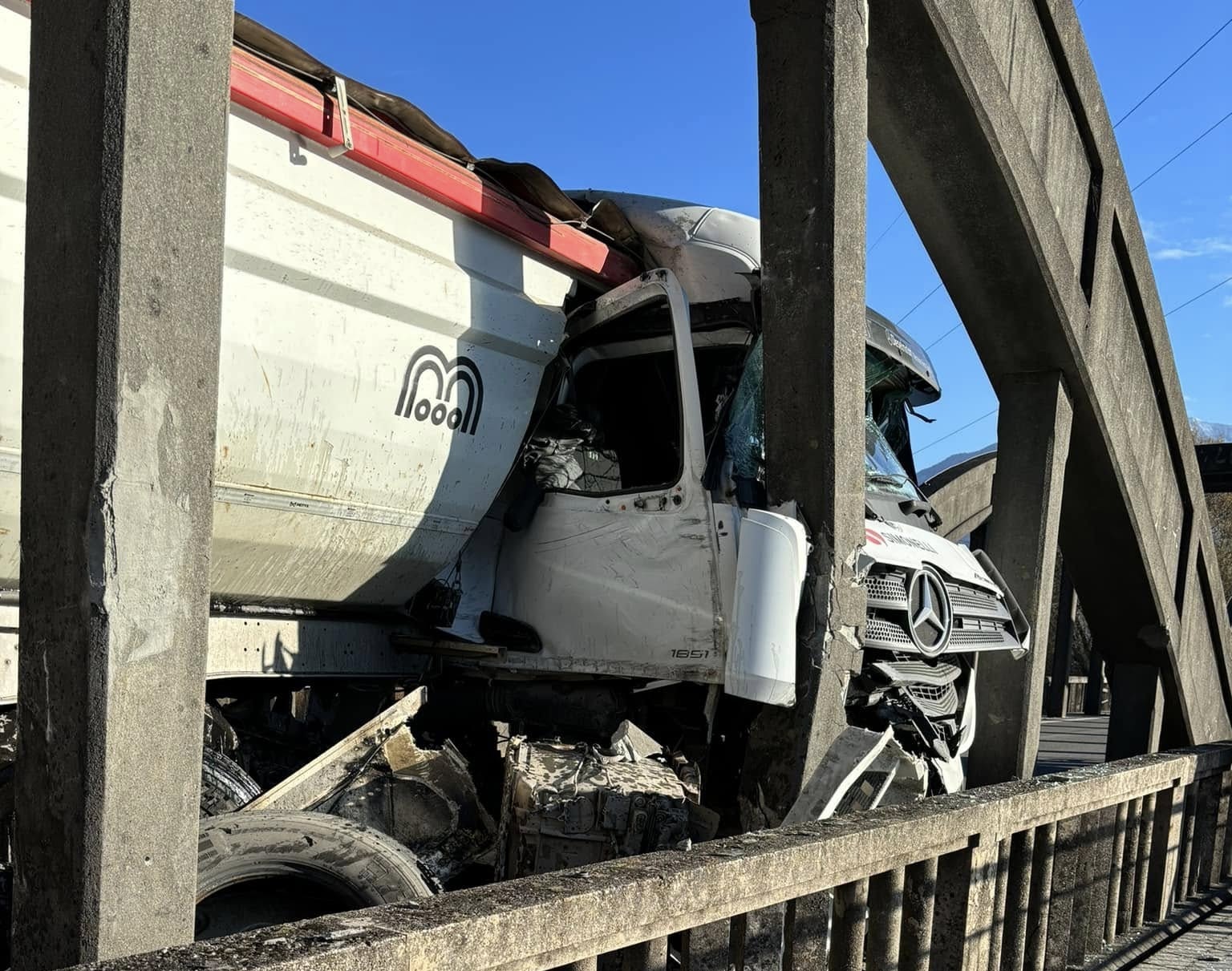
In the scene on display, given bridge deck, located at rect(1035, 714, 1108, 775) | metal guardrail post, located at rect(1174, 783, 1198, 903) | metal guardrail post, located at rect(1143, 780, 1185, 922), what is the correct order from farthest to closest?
bridge deck, located at rect(1035, 714, 1108, 775)
metal guardrail post, located at rect(1174, 783, 1198, 903)
metal guardrail post, located at rect(1143, 780, 1185, 922)

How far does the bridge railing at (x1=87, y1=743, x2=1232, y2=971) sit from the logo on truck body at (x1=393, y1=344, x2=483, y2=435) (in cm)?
218

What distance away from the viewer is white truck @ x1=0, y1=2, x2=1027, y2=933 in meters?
4.03

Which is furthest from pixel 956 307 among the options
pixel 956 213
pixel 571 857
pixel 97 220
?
pixel 97 220

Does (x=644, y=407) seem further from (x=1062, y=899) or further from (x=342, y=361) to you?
(x=1062, y=899)

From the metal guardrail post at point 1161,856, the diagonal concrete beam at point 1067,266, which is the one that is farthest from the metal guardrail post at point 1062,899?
the diagonal concrete beam at point 1067,266

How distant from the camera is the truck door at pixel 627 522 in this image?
16.2ft

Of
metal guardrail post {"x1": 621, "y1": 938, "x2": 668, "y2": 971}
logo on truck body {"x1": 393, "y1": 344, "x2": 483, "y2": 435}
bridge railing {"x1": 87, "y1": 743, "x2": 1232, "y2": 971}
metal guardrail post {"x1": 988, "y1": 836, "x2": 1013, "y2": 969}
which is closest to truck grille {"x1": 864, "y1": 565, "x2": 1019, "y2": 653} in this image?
bridge railing {"x1": 87, "y1": 743, "x2": 1232, "y2": 971}

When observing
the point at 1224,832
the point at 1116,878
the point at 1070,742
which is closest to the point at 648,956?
the point at 1116,878

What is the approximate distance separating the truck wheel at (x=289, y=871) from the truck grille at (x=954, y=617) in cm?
255

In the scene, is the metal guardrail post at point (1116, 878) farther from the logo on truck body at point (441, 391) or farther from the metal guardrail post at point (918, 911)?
the logo on truck body at point (441, 391)

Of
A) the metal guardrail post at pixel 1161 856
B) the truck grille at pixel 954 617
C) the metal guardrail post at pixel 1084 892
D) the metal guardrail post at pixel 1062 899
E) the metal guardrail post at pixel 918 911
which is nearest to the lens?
the metal guardrail post at pixel 918 911

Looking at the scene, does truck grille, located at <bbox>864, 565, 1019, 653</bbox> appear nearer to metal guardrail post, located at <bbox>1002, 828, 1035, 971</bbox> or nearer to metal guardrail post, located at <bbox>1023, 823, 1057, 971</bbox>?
metal guardrail post, located at <bbox>1023, 823, 1057, 971</bbox>

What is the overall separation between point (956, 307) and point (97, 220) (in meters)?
6.53

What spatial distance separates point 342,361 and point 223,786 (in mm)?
1505
